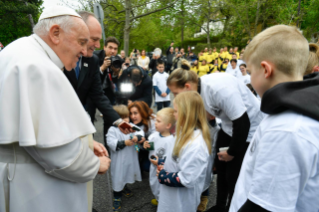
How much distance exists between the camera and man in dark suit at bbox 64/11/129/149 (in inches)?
94.2

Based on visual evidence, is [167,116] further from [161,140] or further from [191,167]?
[191,167]

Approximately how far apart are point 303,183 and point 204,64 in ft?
38.2

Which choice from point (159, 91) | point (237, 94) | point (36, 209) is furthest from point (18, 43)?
point (159, 91)

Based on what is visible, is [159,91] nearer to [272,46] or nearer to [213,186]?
[213,186]

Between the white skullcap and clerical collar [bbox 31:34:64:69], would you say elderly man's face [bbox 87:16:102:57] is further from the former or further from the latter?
clerical collar [bbox 31:34:64:69]

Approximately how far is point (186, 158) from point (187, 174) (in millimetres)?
139

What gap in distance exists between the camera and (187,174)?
1929 mm

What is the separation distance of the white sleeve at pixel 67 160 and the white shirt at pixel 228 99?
1.25m

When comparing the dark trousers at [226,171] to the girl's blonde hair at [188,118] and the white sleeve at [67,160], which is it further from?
the white sleeve at [67,160]

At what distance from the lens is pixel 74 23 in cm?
133

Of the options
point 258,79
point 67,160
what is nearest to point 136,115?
point 67,160

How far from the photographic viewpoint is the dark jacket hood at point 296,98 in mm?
825

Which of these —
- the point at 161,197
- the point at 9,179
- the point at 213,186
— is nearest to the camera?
the point at 9,179

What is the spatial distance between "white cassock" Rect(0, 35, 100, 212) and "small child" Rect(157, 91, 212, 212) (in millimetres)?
917
